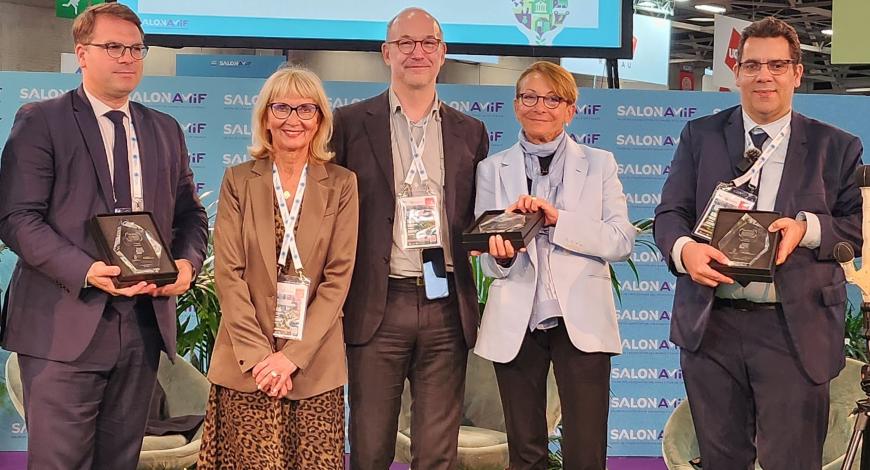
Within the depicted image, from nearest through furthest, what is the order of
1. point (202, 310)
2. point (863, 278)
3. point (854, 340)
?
point (863, 278)
point (202, 310)
point (854, 340)

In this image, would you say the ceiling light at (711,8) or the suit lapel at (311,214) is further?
the ceiling light at (711,8)

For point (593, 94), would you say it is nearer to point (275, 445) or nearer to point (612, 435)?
point (612, 435)

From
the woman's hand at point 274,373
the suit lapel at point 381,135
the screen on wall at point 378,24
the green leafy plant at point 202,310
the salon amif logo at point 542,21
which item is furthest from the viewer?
the salon amif logo at point 542,21

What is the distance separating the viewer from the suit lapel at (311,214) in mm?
3092

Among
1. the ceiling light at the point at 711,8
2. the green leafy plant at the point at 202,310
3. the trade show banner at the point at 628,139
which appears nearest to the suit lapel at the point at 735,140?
the trade show banner at the point at 628,139

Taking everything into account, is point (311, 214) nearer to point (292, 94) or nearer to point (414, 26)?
point (292, 94)

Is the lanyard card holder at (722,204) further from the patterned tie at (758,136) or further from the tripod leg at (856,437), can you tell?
the tripod leg at (856,437)

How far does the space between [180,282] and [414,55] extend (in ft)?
3.66

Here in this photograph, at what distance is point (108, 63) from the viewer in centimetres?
301

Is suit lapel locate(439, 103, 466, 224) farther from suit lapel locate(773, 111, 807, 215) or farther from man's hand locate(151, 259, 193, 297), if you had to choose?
suit lapel locate(773, 111, 807, 215)

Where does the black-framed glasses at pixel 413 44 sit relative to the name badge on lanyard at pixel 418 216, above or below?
above

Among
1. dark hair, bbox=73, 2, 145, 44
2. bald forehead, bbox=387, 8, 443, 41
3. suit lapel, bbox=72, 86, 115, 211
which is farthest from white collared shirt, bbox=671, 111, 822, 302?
dark hair, bbox=73, 2, 145, 44

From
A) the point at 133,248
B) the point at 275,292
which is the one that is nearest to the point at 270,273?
the point at 275,292

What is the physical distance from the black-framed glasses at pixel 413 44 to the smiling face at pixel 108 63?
0.88 m
